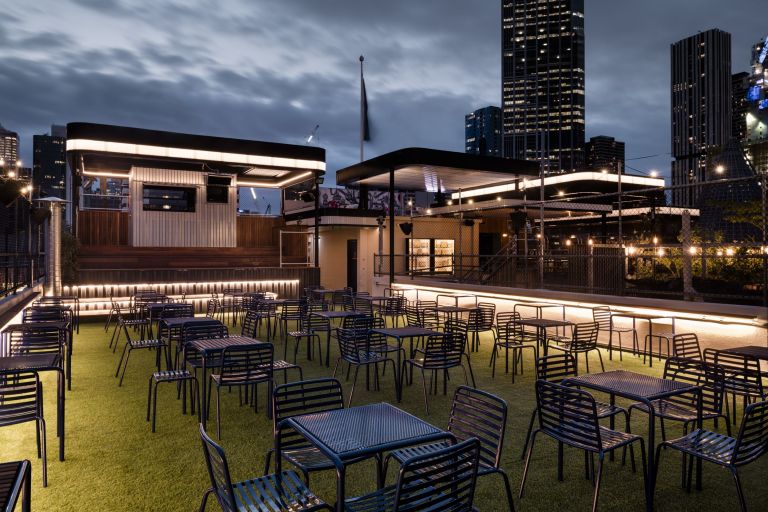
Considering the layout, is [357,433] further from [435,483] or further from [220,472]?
[220,472]

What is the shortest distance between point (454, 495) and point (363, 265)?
62.6 ft

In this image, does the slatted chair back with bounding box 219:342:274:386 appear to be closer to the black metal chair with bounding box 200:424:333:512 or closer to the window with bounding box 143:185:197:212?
the black metal chair with bounding box 200:424:333:512

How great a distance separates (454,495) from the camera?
2.52 m

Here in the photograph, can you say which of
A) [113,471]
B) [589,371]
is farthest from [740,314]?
[113,471]

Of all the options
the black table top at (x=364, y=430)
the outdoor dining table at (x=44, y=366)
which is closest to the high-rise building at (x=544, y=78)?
the outdoor dining table at (x=44, y=366)

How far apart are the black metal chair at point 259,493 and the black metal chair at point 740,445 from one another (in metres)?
2.52

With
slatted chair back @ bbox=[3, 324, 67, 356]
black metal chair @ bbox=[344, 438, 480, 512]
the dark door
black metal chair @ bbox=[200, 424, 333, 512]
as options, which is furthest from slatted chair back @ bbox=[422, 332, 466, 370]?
the dark door

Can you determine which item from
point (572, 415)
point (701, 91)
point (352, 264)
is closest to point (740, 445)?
point (572, 415)

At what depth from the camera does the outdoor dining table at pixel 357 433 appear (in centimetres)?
264

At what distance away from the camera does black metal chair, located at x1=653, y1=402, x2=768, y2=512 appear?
10.6 ft

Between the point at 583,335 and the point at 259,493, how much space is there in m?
6.60

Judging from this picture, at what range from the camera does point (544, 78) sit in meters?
168

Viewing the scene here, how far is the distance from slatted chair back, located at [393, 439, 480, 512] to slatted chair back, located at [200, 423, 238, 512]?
2.58ft

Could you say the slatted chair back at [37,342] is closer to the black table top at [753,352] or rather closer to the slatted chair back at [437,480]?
the slatted chair back at [437,480]
